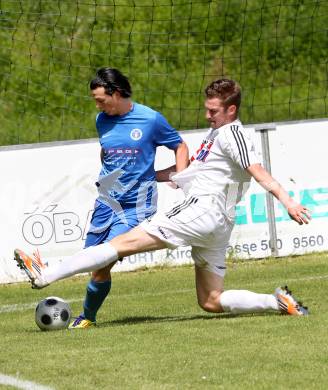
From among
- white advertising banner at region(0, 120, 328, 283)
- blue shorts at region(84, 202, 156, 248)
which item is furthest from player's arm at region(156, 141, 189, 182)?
white advertising banner at region(0, 120, 328, 283)

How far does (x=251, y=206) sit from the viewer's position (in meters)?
13.1

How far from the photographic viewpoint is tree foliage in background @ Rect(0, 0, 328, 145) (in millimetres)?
21062

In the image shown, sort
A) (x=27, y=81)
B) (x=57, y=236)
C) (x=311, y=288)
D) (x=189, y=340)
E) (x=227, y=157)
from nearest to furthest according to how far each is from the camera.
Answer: (x=189, y=340) < (x=227, y=157) < (x=311, y=288) < (x=57, y=236) < (x=27, y=81)

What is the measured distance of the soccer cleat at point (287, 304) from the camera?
8.32 meters

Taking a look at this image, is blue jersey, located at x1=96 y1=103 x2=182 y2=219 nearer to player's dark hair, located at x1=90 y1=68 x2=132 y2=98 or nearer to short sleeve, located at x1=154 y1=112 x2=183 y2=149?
short sleeve, located at x1=154 y1=112 x2=183 y2=149

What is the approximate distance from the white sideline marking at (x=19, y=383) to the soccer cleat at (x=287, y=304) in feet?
8.33

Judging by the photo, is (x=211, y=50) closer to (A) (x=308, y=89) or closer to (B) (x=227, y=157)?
(A) (x=308, y=89)

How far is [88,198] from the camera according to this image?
41.9ft

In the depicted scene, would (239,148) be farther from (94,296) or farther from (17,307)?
(17,307)

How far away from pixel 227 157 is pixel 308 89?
Result: 48.4 feet

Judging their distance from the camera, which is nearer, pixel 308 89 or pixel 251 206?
pixel 251 206

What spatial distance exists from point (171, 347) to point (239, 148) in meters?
1.56

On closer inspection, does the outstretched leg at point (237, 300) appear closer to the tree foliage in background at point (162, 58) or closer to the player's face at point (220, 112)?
the player's face at point (220, 112)

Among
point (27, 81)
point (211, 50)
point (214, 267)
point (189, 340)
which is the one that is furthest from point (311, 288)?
point (211, 50)
